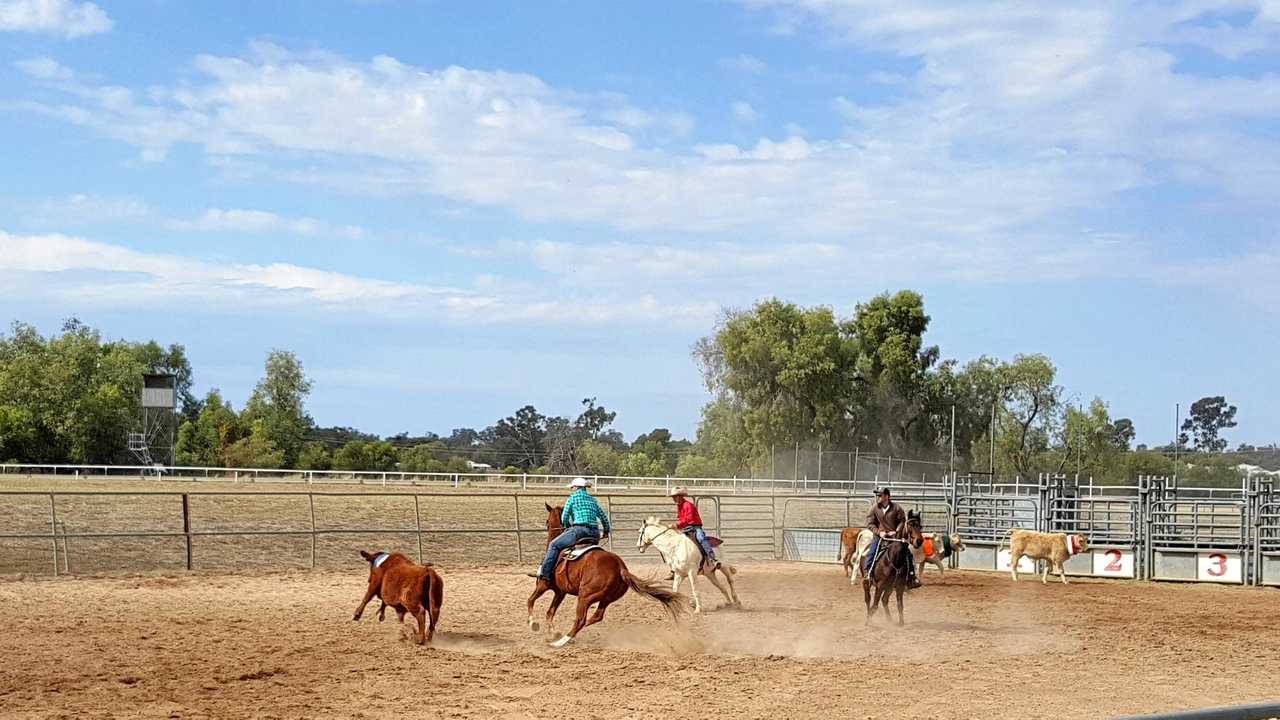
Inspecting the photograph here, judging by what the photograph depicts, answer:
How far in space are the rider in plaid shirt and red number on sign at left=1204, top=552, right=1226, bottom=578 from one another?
48.8 ft

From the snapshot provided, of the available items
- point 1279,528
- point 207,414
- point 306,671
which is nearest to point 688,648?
point 306,671

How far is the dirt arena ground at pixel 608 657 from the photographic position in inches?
374

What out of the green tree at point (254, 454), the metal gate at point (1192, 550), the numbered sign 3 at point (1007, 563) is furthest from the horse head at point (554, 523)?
the green tree at point (254, 454)

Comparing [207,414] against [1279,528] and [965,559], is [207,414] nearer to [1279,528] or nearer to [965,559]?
[965,559]

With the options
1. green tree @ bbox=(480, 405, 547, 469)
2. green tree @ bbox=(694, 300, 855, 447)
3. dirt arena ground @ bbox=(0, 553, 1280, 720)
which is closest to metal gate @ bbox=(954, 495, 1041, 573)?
dirt arena ground @ bbox=(0, 553, 1280, 720)

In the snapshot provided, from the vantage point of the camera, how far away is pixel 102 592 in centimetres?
1708

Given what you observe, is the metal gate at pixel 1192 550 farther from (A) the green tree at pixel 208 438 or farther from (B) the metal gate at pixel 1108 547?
(A) the green tree at pixel 208 438

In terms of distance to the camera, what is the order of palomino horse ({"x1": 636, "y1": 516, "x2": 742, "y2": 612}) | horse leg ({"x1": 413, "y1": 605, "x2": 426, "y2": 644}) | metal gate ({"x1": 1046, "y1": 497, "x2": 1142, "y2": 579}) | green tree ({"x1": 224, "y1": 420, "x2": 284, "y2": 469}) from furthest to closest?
green tree ({"x1": 224, "y1": 420, "x2": 284, "y2": 469}), metal gate ({"x1": 1046, "y1": 497, "x2": 1142, "y2": 579}), palomino horse ({"x1": 636, "y1": 516, "x2": 742, "y2": 612}), horse leg ({"x1": 413, "y1": 605, "x2": 426, "y2": 644})

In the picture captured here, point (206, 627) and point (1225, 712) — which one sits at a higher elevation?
point (1225, 712)

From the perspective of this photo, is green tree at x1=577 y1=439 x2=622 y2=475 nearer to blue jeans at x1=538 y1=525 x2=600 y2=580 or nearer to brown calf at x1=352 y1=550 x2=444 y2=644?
blue jeans at x1=538 y1=525 x2=600 y2=580

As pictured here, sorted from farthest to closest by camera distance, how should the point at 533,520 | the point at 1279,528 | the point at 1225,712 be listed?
the point at 533,520 < the point at 1279,528 < the point at 1225,712

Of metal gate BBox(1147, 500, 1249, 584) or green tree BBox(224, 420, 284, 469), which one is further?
green tree BBox(224, 420, 284, 469)

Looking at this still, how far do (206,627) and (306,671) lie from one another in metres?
3.37

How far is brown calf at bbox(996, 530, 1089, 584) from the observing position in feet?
76.9
